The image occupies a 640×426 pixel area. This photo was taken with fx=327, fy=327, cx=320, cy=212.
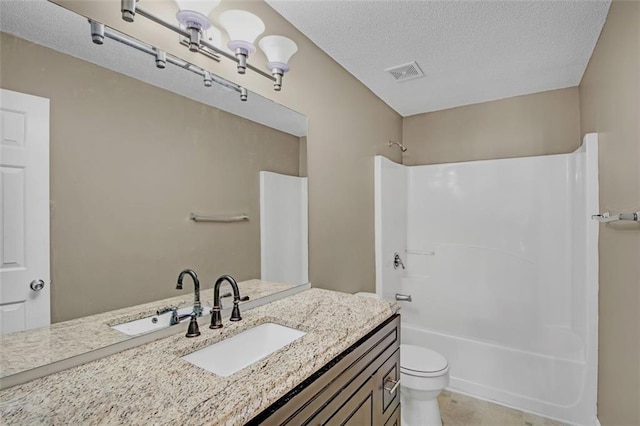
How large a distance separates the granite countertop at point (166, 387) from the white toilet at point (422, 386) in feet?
3.63

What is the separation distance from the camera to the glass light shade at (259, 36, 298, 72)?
1.50 m

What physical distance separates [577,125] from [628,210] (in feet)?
4.89

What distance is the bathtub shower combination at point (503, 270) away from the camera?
2342 millimetres

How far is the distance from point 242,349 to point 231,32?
1256 mm

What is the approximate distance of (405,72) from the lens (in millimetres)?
2373

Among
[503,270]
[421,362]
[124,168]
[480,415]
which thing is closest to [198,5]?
[124,168]

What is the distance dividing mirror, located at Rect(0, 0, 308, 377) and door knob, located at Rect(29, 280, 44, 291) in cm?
3

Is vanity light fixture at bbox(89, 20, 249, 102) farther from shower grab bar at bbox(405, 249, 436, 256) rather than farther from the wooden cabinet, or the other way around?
shower grab bar at bbox(405, 249, 436, 256)

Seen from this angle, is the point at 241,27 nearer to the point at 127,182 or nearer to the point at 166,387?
the point at 127,182

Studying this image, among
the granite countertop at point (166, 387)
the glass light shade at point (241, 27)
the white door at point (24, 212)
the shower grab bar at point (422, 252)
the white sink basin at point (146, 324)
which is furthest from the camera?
the shower grab bar at point (422, 252)

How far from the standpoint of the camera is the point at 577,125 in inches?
103

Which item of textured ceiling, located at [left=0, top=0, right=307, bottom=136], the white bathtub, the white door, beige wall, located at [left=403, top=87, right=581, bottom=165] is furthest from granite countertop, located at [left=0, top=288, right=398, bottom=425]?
beige wall, located at [left=403, top=87, right=581, bottom=165]

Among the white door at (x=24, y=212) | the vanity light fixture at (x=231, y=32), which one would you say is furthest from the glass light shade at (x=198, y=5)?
the white door at (x=24, y=212)

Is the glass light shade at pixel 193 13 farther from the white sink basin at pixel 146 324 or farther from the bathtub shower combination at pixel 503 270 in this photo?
the bathtub shower combination at pixel 503 270
